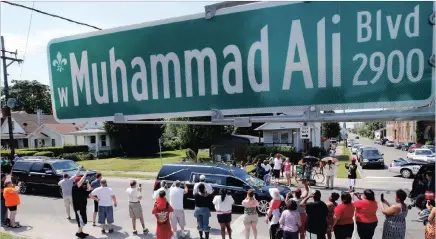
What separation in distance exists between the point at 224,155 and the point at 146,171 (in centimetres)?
688

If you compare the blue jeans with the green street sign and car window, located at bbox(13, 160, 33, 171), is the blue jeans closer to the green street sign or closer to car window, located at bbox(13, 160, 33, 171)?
the green street sign

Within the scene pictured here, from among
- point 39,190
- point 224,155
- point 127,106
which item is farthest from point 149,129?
point 127,106

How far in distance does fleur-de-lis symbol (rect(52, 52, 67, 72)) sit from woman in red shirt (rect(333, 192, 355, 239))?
6.59m

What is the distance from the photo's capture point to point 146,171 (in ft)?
90.0

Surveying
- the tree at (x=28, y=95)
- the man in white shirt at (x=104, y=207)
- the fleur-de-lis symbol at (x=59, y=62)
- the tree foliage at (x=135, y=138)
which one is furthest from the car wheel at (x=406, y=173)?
the tree at (x=28, y=95)

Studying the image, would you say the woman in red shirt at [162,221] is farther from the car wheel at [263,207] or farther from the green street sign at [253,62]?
the green street sign at [253,62]

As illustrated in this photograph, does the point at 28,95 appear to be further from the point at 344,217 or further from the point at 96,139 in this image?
the point at 344,217

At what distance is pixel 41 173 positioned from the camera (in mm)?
17750

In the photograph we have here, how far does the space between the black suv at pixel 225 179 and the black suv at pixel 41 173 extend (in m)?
5.19

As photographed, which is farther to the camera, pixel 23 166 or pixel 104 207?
pixel 23 166

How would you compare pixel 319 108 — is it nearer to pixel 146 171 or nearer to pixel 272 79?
pixel 272 79

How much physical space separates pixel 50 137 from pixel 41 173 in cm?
3846

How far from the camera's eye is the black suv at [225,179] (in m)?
13.1

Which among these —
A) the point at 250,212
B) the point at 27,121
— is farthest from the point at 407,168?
the point at 27,121
